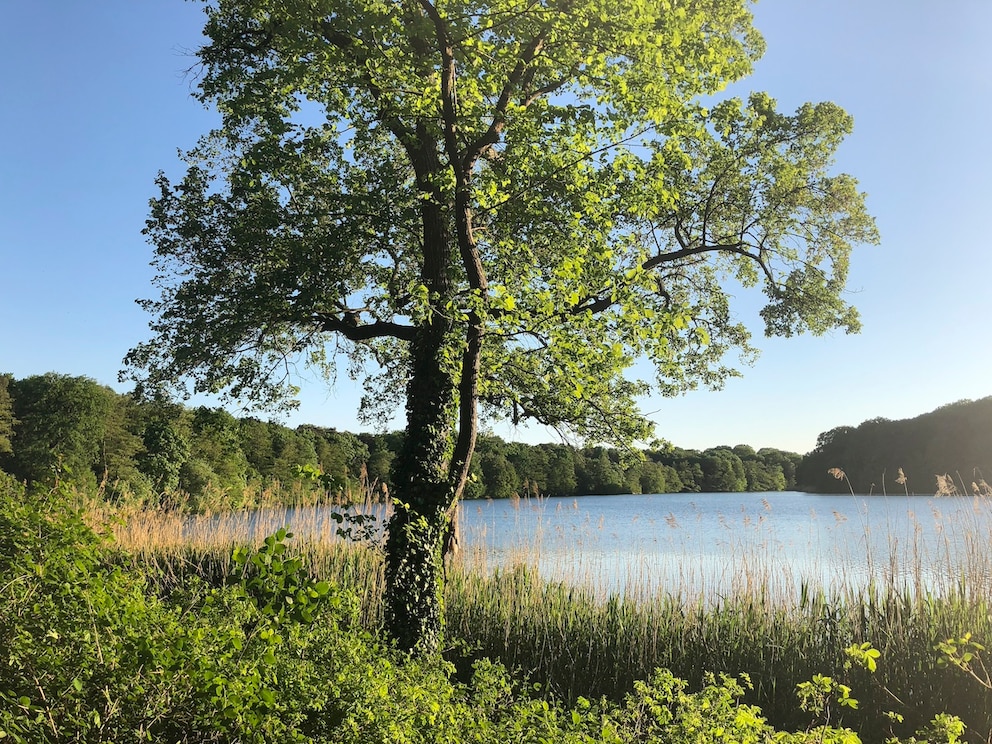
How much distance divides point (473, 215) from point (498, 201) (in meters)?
1.77

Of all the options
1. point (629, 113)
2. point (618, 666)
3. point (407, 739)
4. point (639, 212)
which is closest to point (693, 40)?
point (629, 113)

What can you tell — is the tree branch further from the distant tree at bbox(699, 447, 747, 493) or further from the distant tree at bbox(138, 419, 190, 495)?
the distant tree at bbox(699, 447, 747, 493)

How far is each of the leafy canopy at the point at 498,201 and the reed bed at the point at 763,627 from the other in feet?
6.64

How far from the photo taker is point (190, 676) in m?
2.03

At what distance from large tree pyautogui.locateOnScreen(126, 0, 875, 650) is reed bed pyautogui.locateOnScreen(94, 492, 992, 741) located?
3.25 feet

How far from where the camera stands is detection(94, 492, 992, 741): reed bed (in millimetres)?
4762

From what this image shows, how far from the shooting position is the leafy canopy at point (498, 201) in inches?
206

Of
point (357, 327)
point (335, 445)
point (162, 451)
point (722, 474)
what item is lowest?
point (722, 474)

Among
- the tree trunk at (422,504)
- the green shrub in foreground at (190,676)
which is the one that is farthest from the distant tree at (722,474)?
the green shrub in foreground at (190,676)

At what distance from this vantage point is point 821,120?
8984mm

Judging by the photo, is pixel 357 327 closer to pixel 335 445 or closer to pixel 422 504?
pixel 422 504

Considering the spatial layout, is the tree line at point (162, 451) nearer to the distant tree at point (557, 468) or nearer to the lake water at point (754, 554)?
the distant tree at point (557, 468)

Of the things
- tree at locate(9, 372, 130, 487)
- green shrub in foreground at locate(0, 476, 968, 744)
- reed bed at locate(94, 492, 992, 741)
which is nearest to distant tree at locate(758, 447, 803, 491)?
tree at locate(9, 372, 130, 487)

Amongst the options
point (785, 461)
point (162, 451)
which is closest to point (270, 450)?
point (162, 451)
